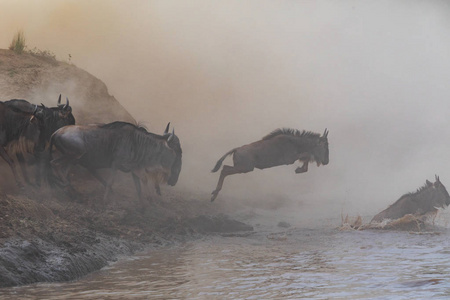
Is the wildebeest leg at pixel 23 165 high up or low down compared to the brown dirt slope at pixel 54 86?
down

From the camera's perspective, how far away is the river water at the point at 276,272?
4684 millimetres

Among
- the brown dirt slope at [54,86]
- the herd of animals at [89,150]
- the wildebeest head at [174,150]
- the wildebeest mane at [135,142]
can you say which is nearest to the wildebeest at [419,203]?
the herd of animals at [89,150]

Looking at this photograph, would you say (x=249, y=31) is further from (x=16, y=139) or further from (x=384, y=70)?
(x=16, y=139)

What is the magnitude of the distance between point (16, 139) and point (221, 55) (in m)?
11.7

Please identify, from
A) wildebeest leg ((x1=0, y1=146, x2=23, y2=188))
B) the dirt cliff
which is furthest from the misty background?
wildebeest leg ((x1=0, y1=146, x2=23, y2=188))

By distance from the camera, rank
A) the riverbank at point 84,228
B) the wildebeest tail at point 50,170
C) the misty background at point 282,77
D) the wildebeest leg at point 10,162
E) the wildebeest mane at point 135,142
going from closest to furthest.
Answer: the riverbank at point 84,228 < the wildebeest leg at point 10,162 < the wildebeest tail at point 50,170 < the wildebeest mane at point 135,142 < the misty background at point 282,77

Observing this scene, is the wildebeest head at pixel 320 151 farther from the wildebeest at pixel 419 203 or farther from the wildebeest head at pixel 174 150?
the wildebeest head at pixel 174 150

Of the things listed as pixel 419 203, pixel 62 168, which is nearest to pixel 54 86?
pixel 62 168

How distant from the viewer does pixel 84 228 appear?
24.2ft

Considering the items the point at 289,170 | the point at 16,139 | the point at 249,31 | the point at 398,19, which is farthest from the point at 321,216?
the point at 398,19

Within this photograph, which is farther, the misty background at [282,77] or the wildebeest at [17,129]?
the misty background at [282,77]

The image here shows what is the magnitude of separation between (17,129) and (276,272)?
4570mm

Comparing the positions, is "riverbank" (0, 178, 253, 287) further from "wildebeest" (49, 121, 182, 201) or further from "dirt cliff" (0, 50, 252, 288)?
"wildebeest" (49, 121, 182, 201)

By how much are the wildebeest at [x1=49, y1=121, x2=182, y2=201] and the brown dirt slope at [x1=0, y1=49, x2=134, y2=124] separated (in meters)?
2.17
